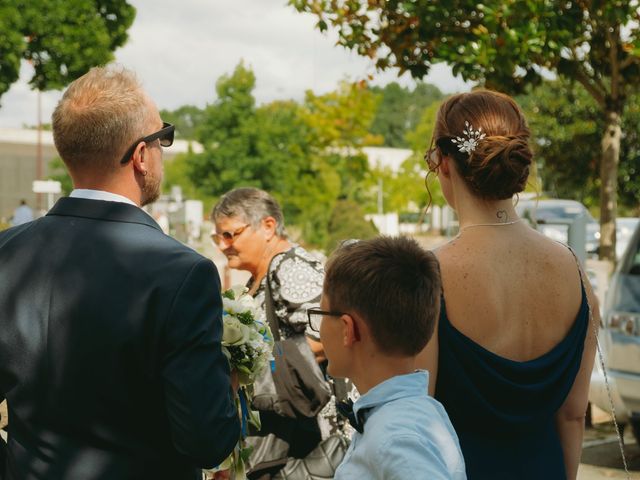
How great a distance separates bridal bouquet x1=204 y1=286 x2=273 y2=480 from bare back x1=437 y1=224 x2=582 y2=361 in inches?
30.6

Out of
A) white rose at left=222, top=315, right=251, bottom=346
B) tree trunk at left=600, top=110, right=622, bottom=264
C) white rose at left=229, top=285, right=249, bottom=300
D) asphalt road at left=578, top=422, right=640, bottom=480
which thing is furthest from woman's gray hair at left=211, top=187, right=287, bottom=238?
tree trunk at left=600, top=110, right=622, bottom=264

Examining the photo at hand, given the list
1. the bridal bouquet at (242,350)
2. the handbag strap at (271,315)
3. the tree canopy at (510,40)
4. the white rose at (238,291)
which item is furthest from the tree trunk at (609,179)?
the bridal bouquet at (242,350)

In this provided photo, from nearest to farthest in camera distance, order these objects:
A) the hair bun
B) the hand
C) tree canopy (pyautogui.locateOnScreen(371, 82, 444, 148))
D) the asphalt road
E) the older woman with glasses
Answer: the hair bun → the hand → the older woman with glasses → the asphalt road → tree canopy (pyautogui.locateOnScreen(371, 82, 444, 148))

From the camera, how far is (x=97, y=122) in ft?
7.97

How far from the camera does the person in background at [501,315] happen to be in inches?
102

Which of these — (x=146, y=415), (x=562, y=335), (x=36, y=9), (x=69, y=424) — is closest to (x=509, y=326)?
(x=562, y=335)

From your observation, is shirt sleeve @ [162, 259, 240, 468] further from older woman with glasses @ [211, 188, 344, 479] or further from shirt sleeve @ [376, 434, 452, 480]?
older woman with glasses @ [211, 188, 344, 479]

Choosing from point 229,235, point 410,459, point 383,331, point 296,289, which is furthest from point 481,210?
point 229,235

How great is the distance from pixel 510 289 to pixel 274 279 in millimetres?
1926

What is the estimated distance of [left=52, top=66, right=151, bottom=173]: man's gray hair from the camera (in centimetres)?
243

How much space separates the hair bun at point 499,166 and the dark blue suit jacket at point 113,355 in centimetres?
82

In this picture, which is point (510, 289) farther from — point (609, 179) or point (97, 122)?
point (609, 179)

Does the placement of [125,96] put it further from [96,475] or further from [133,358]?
[96,475]

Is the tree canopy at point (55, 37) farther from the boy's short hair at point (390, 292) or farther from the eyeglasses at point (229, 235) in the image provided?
the boy's short hair at point (390, 292)
